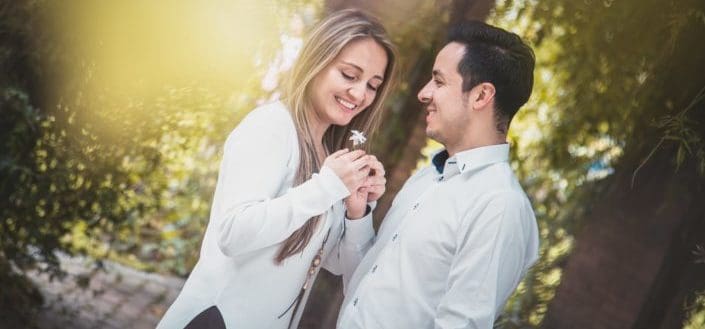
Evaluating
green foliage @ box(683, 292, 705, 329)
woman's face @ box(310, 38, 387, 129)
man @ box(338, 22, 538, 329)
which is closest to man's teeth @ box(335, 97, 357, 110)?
woman's face @ box(310, 38, 387, 129)

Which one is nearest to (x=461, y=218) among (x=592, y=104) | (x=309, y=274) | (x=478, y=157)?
(x=478, y=157)

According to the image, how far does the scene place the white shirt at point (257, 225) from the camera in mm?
2086

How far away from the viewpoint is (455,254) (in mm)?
2178

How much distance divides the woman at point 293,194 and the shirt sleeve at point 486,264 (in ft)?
1.37

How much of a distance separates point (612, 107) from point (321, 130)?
196 cm

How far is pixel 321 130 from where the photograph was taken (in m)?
2.58

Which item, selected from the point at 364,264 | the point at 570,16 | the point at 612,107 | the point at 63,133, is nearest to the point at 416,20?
the point at 570,16

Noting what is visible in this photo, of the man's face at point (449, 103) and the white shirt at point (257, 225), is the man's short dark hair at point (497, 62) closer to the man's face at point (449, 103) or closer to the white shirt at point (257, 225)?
the man's face at point (449, 103)

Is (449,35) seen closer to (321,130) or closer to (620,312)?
(321,130)

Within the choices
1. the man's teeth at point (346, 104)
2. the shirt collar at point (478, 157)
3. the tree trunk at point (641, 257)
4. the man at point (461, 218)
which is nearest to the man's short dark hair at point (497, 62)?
the man at point (461, 218)

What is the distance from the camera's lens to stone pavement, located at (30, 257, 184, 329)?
445 cm

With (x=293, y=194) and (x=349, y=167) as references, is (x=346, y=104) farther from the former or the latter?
(x=293, y=194)

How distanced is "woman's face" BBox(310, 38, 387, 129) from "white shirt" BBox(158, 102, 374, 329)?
0.18m

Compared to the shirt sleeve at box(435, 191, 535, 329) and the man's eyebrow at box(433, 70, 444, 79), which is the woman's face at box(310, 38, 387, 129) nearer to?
the man's eyebrow at box(433, 70, 444, 79)
